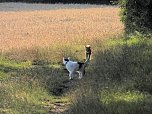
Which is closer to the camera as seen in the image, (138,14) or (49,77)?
(49,77)

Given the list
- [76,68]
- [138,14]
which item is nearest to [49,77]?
[76,68]

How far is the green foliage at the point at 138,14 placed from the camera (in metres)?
16.0

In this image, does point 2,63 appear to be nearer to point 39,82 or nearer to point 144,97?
point 39,82

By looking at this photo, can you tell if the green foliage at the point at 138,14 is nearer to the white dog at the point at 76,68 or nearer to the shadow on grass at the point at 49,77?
the shadow on grass at the point at 49,77

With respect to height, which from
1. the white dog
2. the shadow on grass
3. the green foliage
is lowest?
the shadow on grass

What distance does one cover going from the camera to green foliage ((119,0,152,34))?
632 inches

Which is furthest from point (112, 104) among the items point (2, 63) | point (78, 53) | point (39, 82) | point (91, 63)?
point (78, 53)

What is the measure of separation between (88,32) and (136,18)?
19.6 feet

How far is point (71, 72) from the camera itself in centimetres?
1195

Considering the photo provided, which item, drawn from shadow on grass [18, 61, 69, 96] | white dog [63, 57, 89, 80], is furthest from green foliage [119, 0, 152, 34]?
white dog [63, 57, 89, 80]

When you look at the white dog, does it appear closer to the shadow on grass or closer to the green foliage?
the shadow on grass

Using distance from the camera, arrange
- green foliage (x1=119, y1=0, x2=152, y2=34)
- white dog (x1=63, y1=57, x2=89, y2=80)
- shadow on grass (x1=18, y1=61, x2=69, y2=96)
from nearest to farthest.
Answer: shadow on grass (x1=18, y1=61, x2=69, y2=96), white dog (x1=63, y1=57, x2=89, y2=80), green foliage (x1=119, y1=0, x2=152, y2=34)

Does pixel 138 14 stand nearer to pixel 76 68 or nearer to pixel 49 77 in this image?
pixel 76 68

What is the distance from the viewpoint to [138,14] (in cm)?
1623
